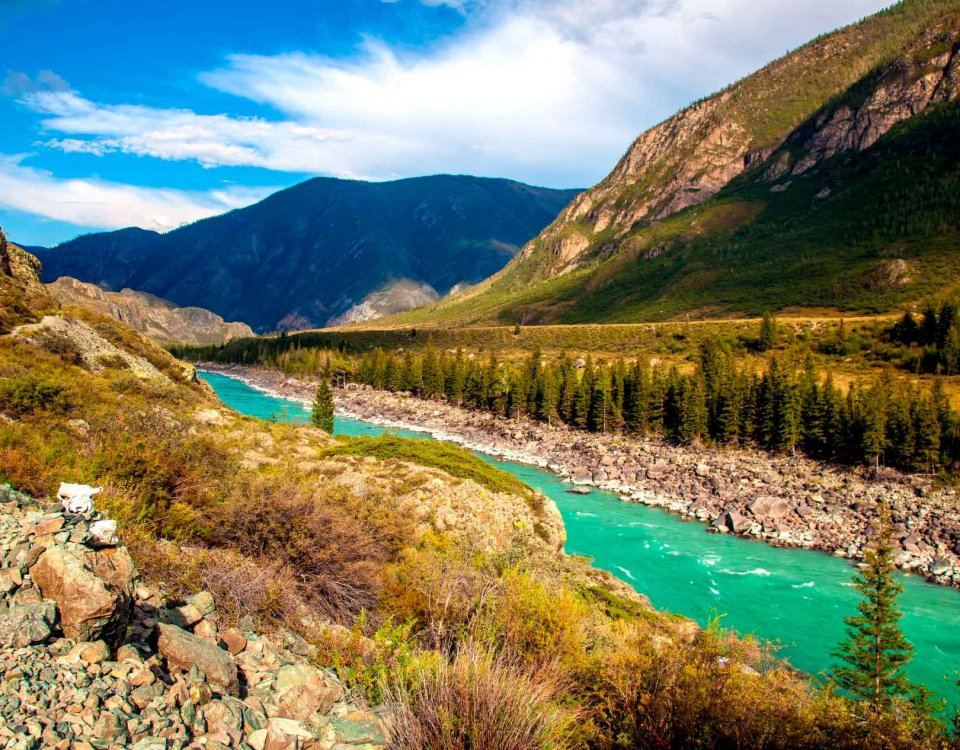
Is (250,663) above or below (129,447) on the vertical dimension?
below

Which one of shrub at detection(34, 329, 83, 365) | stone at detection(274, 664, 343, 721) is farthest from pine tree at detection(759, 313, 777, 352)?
stone at detection(274, 664, 343, 721)

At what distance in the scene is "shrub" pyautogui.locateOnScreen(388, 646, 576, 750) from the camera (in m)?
5.30

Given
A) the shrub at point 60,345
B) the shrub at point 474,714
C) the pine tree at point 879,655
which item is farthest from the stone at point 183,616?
the shrub at point 60,345

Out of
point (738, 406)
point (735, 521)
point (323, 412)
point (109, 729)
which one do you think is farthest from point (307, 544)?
point (738, 406)

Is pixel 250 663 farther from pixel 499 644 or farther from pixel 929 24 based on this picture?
pixel 929 24

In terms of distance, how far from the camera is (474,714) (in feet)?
17.9

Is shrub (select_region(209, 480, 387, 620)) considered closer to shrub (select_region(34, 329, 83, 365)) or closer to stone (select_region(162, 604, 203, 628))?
stone (select_region(162, 604, 203, 628))

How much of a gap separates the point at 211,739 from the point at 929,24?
24869cm

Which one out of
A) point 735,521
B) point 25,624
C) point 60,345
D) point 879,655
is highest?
point 60,345

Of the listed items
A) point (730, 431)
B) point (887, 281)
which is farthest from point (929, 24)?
point (730, 431)

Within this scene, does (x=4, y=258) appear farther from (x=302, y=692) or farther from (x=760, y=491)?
(x=760, y=491)

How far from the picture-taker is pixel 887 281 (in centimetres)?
10912

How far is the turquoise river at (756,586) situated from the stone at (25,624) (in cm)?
1965

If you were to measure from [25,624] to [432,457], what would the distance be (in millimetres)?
21234
